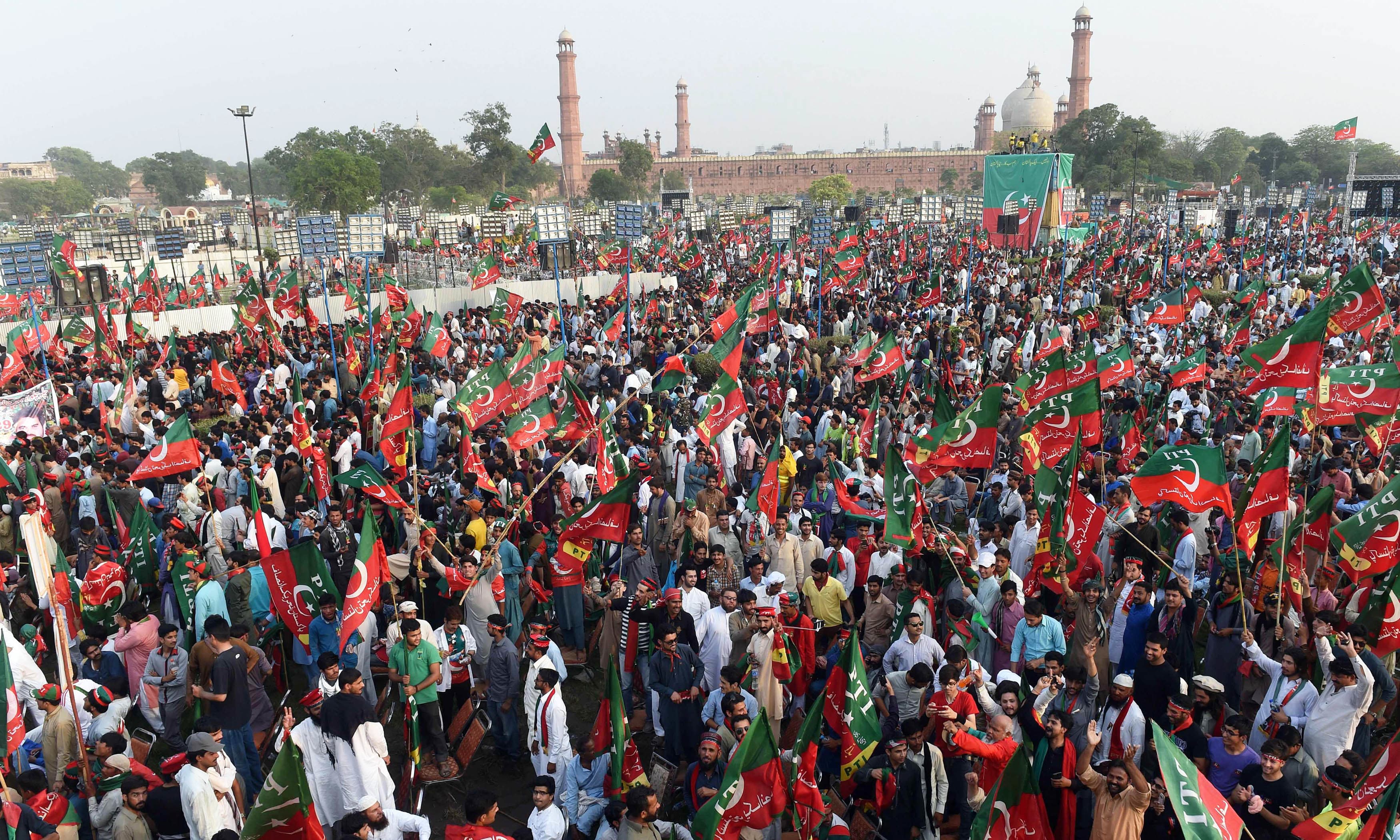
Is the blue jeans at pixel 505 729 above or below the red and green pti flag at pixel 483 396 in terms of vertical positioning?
below

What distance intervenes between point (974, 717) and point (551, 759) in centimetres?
218

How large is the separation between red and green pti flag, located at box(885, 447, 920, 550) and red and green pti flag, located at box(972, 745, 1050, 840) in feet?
8.62

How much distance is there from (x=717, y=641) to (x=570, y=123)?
90005mm

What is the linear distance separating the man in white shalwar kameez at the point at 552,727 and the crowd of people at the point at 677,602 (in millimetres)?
17

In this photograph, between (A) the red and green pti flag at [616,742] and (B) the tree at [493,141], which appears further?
(B) the tree at [493,141]

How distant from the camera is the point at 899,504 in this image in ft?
22.1

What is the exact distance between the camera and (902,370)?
12.1 m

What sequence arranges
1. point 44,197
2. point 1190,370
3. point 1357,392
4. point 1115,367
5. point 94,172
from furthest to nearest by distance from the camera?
point 94,172 < point 44,197 < point 1115,367 < point 1190,370 < point 1357,392

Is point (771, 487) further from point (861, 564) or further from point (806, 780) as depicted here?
point (806, 780)

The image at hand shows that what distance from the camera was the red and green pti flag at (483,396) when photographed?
9.47 meters

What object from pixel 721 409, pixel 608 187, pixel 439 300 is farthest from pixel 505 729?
pixel 608 187

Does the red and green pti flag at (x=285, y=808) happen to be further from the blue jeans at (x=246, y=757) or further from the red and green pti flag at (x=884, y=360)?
the red and green pti flag at (x=884, y=360)

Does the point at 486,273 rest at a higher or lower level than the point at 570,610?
higher

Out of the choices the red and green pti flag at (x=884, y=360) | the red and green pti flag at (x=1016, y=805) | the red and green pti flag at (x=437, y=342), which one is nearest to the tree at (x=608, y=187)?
the red and green pti flag at (x=437, y=342)
